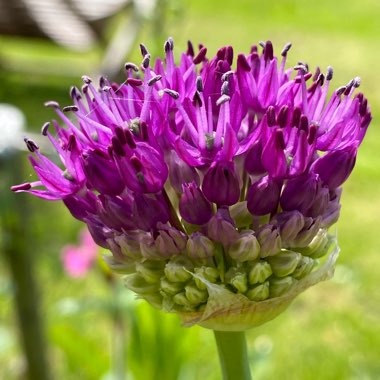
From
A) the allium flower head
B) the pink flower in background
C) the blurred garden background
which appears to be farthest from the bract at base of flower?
the pink flower in background

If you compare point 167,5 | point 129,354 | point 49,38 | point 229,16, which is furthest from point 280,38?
point 129,354

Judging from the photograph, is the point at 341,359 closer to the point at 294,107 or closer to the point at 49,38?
the point at 294,107

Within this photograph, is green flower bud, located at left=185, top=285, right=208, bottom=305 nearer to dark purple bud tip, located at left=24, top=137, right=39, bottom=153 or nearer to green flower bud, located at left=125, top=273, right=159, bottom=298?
green flower bud, located at left=125, top=273, right=159, bottom=298

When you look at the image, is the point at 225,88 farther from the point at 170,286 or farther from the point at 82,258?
the point at 82,258

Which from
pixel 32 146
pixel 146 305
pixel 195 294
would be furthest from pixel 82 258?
pixel 195 294

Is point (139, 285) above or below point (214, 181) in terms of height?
below

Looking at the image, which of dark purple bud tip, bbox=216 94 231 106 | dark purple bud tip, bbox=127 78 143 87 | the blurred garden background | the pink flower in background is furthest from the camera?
the pink flower in background
